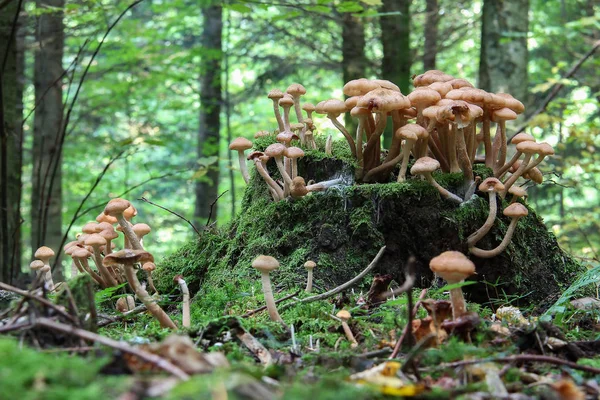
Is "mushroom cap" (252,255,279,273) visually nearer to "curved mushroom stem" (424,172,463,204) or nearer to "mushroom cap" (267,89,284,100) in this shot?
"curved mushroom stem" (424,172,463,204)

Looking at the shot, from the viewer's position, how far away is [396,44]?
7.88m

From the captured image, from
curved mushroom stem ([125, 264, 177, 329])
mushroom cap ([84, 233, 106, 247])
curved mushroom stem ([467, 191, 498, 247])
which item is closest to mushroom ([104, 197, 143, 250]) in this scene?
mushroom cap ([84, 233, 106, 247])

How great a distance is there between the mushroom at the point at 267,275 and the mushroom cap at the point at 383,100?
→ 4.33 feet

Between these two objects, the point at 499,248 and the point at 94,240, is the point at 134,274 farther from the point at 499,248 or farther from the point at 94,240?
the point at 499,248

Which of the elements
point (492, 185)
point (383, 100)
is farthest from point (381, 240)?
point (383, 100)

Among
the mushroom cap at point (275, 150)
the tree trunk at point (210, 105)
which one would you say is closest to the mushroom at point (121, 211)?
the mushroom cap at point (275, 150)

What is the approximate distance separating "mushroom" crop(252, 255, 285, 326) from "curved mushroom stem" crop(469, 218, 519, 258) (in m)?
1.61

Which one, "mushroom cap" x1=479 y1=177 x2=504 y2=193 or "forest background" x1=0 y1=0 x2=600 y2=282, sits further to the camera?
"forest background" x1=0 y1=0 x2=600 y2=282

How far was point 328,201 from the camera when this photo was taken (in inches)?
148

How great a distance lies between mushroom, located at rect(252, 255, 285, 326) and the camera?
8.61 ft

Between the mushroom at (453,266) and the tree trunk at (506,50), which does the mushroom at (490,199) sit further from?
the tree trunk at (506,50)

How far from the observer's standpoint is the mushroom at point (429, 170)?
3.38 m

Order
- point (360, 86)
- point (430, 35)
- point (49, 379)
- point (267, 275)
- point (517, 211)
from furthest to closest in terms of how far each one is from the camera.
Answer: point (430, 35) → point (360, 86) → point (517, 211) → point (267, 275) → point (49, 379)

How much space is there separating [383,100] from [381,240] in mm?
976
